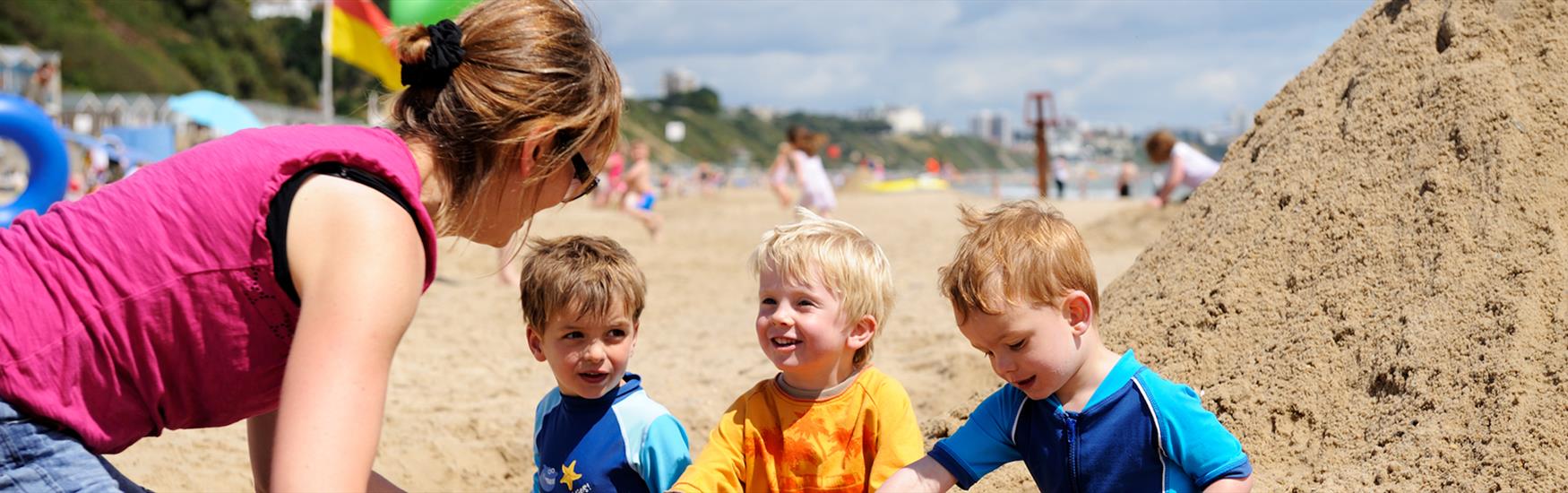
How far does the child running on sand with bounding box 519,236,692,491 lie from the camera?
3.08 m

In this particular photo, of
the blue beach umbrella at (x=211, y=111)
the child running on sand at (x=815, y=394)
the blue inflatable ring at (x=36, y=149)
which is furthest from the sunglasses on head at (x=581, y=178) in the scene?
the blue beach umbrella at (x=211, y=111)

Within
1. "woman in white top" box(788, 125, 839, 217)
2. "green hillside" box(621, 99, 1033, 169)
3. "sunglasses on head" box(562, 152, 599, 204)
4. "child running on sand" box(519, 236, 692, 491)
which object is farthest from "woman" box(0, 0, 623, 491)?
"green hillside" box(621, 99, 1033, 169)

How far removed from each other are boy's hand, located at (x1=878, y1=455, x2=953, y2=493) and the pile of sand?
949 mm

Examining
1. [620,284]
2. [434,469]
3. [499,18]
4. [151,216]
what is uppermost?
[499,18]

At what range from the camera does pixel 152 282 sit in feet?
6.31

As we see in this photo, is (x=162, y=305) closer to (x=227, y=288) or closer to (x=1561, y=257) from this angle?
(x=227, y=288)

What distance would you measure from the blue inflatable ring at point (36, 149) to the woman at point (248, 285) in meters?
8.56

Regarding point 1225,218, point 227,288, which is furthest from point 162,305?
point 1225,218

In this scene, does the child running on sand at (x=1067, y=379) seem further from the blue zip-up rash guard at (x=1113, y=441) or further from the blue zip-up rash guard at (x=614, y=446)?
the blue zip-up rash guard at (x=614, y=446)

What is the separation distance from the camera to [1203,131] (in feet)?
275

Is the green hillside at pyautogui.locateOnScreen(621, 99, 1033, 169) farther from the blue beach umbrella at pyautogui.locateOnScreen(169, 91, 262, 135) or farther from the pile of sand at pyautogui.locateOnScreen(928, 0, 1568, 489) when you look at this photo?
the pile of sand at pyautogui.locateOnScreen(928, 0, 1568, 489)

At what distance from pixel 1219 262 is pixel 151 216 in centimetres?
293

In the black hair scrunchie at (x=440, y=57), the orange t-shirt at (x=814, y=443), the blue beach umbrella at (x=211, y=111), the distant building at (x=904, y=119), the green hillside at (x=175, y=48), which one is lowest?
the distant building at (x=904, y=119)

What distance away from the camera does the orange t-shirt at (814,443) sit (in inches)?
112
